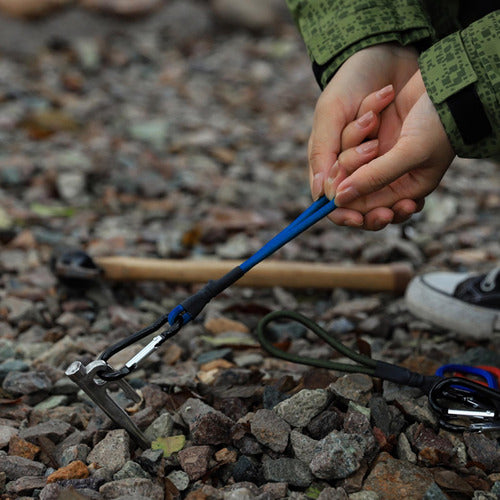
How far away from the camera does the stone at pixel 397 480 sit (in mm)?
1411

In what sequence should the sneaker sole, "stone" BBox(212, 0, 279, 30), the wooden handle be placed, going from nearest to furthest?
the sneaker sole
the wooden handle
"stone" BBox(212, 0, 279, 30)

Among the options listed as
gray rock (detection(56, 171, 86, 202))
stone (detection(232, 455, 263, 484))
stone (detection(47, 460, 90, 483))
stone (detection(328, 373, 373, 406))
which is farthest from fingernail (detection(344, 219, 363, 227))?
gray rock (detection(56, 171, 86, 202))

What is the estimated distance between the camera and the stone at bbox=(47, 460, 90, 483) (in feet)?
4.80

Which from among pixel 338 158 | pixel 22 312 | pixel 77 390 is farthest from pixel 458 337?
pixel 22 312

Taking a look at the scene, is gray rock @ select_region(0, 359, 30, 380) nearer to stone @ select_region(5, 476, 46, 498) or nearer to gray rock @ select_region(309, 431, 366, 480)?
stone @ select_region(5, 476, 46, 498)

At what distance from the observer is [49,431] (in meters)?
1.62

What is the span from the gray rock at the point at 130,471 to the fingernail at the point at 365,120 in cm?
96

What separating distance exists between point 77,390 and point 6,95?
3321 mm

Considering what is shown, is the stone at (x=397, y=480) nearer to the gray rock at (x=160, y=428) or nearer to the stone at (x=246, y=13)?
the gray rock at (x=160, y=428)

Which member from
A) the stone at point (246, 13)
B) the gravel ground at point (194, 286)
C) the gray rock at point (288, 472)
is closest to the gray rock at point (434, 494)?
the gravel ground at point (194, 286)

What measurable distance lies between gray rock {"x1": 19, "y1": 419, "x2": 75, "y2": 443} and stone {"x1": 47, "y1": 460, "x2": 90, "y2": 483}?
147mm

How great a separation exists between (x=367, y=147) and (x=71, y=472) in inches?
39.8

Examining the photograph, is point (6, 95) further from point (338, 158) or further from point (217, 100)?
point (338, 158)

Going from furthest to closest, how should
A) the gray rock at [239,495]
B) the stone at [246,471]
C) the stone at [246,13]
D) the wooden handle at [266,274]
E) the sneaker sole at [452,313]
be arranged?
the stone at [246,13] → the wooden handle at [266,274] → the sneaker sole at [452,313] → the stone at [246,471] → the gray rock at [239,495]
